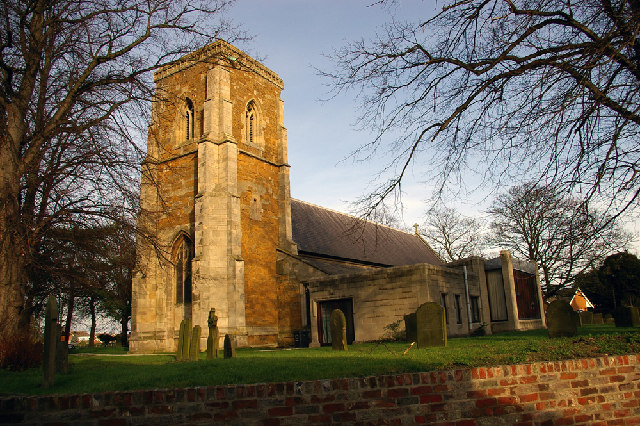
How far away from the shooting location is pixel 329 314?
21562 mm

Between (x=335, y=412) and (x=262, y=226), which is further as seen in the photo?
(x=262, y=226)

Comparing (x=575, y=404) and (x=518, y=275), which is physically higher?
(x=518, y=275)

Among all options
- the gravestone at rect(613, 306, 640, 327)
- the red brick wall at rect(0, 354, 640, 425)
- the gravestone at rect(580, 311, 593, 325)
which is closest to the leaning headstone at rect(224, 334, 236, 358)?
the red brick wall at rect(0, 354, 640, 425)

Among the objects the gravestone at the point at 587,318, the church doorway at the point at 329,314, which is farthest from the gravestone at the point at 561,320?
the gravestone at the point at 587,318

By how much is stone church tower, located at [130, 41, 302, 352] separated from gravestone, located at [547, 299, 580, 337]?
Answer: 12921mm

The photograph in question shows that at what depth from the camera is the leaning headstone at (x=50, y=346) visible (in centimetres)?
644

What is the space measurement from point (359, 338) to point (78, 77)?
45.0 feet

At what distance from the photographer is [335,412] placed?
16.1 ft

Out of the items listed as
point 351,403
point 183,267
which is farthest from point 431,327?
point 183,267

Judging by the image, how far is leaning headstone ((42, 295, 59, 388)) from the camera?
21.1 feet

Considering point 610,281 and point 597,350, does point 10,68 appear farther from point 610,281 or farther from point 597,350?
point 610,281

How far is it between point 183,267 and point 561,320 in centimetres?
1677

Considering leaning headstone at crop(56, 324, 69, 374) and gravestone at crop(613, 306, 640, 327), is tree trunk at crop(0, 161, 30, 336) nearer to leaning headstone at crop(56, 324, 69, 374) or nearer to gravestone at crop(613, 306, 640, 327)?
leaning headstone at crop(56, 324, 69, 374)

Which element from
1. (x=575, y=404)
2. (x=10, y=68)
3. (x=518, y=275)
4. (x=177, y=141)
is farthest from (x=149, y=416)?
(x=518, y=275)
